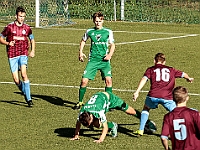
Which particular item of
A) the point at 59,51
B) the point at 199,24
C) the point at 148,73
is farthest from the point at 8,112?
the point at 199,24

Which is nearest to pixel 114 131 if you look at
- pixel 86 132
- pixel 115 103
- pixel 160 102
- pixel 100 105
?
pixel 115 103

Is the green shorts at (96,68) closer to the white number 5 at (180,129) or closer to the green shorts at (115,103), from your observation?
the green shorts at (115,103)

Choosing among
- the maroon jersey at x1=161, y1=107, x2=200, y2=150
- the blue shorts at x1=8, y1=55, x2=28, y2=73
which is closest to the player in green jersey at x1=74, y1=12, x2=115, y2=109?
the blue shorts at x1=8, y1=55, x2=28, y2=73

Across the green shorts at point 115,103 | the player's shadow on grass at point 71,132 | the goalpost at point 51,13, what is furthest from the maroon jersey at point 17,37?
the goalpost at point 51,13

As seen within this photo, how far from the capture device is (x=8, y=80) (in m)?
18.3

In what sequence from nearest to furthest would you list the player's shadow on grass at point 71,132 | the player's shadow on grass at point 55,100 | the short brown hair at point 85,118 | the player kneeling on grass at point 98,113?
the short brown hair at point 85,118
the player kneeling on grass at point 98,113
the player's shadow on grass at point 71,132
the player's shadow on grass at point 55,100

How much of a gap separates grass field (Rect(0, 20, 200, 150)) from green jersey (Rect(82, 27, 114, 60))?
1347mm

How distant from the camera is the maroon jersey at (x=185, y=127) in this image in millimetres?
7992

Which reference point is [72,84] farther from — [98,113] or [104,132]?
[98,113]

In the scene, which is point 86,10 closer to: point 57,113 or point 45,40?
point 45,40

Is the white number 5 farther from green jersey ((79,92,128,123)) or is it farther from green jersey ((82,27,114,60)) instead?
green jersey ((82,27,114,60))

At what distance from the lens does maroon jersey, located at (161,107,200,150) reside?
26.2ft

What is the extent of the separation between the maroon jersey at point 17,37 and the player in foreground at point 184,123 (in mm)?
7103

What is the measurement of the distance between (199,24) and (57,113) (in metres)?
23.1
